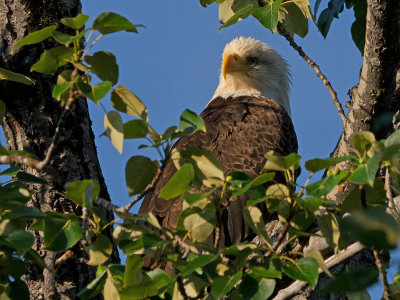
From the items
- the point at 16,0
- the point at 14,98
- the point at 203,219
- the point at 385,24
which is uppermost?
the point at 16,0

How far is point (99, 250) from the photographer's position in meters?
2.04

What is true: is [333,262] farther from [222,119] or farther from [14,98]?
[222,119]

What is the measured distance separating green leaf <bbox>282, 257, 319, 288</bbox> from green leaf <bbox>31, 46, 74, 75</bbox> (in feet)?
3.10

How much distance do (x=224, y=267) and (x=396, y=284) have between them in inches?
20.8

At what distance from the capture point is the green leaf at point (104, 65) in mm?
1925

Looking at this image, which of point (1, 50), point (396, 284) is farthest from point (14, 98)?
point (396, 284)

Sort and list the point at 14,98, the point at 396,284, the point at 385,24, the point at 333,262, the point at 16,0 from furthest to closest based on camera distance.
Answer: the point at 16,0 < the point at 14,98 < the point at 385,24 < the point at 333,262 < the point at 396,284

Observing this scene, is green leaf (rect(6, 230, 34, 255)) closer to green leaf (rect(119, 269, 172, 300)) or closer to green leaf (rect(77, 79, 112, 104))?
green leaf (rect(119, 269, 172, 300))

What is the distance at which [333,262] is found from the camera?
226cm

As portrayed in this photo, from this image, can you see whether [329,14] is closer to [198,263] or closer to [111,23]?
[111,23]

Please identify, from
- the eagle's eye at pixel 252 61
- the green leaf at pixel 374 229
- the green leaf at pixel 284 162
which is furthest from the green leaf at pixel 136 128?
the eagle's eye at pixel 252 61

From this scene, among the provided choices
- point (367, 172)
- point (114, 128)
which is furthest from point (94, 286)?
point (367, 172)

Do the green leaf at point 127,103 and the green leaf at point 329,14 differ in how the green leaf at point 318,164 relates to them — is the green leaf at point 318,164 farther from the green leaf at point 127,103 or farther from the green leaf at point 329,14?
the green leaf at point 329,14

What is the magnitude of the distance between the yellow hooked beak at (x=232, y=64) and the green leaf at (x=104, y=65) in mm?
4032
